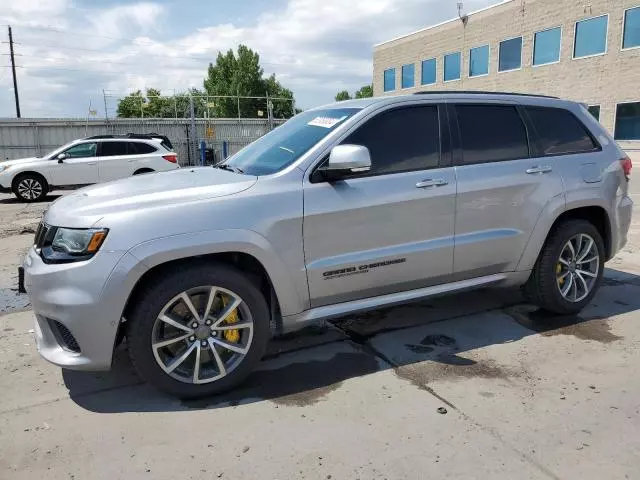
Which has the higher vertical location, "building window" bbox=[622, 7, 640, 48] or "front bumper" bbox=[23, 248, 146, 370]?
"building window" bbox=[622, 7, 640, 48]

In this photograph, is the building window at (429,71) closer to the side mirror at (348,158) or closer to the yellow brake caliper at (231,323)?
the side mirror at (348,158)

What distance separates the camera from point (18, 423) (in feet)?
10.3

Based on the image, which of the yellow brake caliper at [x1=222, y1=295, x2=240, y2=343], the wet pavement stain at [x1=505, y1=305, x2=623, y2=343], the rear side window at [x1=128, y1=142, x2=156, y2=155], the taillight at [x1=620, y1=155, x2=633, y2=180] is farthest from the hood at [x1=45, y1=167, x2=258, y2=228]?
the rear side window at [x1=128, y1=142, x2=156, y2=155]

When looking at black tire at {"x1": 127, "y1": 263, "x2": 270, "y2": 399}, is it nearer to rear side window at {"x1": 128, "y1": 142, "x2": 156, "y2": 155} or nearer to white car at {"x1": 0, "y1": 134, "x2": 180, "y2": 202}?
white car at {"x1": 0, "y1": 134, "x2": 180, "y2": 202}

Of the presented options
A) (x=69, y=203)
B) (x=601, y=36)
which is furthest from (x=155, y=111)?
(x=69, y=203)

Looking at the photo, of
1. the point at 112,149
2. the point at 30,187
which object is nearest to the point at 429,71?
the point at 112,149

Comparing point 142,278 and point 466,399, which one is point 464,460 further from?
point 142,278

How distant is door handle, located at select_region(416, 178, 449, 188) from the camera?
151 inches

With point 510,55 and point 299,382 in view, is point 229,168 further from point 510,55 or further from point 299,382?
point 510,55

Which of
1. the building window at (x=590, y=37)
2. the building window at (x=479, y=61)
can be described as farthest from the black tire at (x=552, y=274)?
the building window at (x=479, y=61)

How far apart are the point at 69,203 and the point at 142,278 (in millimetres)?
728

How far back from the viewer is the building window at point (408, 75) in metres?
39.7

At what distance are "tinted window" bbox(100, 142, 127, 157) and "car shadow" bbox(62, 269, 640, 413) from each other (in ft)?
40.3

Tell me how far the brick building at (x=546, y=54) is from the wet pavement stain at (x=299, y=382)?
2658cm
